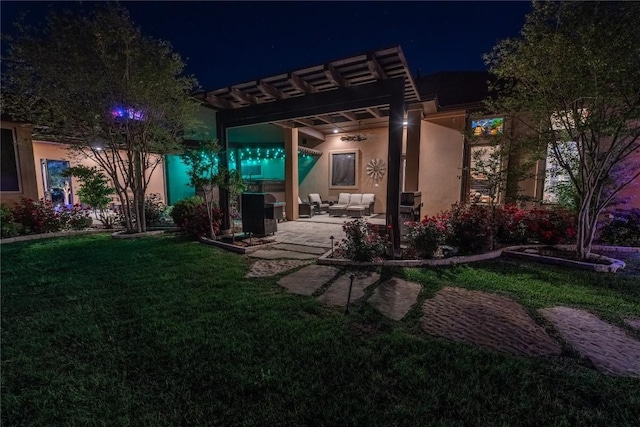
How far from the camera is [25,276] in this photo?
3924 mm

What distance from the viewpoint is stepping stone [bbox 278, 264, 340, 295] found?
10.9 feet

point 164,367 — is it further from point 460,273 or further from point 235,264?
point 460,273

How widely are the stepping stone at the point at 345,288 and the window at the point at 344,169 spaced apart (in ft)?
26.4

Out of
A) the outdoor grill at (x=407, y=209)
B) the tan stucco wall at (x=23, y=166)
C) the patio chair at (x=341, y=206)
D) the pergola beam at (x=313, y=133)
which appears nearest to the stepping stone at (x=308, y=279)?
the outdoor grill at (x=407, y=209)

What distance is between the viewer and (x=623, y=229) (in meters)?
5.35

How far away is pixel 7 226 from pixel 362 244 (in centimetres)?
860

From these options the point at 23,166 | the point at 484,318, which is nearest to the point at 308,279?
the point at 484,318

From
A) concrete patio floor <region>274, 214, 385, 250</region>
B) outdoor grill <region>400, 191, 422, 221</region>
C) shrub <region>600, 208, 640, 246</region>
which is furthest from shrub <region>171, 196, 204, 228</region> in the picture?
shrub <region>600, 208, 640, 246</region>

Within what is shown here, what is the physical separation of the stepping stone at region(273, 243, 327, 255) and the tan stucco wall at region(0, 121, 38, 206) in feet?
28.5

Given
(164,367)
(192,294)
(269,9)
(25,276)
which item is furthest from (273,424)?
(269,9)

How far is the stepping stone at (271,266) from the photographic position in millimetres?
3958

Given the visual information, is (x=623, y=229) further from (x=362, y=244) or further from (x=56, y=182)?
(x=56, y=182)

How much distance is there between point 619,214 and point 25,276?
422 inches

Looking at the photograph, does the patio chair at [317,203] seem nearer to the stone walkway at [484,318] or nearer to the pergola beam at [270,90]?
the pergola beam at [270,90]
